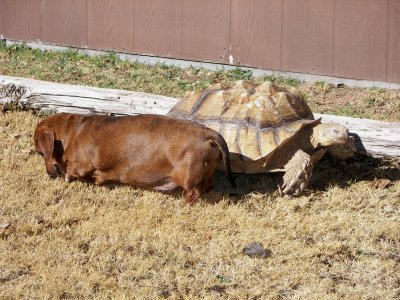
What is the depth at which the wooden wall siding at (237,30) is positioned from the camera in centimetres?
973

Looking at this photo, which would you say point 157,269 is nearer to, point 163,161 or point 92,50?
point 163,161

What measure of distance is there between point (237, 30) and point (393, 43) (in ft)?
7.06

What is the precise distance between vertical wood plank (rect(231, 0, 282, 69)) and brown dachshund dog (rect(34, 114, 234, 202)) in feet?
12.9

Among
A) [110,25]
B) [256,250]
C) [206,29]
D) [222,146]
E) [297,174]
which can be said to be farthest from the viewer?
[110,25]

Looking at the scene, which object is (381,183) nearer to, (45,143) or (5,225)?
(45,143)

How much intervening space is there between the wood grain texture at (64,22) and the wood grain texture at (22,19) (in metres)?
0.12

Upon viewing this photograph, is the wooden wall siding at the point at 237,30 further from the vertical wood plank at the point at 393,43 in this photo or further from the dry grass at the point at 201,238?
the dry grass at the point at 201,238

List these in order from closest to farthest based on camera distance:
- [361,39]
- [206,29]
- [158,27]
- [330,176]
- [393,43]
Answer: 1. [330,176]
2. [393,43]
3. [361,39]
4. [206,29]
5. [158,27]

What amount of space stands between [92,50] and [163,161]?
5.47 metres

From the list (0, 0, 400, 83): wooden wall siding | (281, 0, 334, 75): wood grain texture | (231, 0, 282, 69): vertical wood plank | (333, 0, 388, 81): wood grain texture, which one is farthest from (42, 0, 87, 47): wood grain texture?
(333, 0, 388, 81): wood grain texture

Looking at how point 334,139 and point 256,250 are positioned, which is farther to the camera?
point 334,139

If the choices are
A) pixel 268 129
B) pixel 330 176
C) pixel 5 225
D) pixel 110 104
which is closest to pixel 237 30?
pixel 110 104

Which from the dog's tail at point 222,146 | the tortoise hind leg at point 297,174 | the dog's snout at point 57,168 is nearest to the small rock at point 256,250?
the dog's tail at point 222,146

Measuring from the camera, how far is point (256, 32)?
10.5 metres
